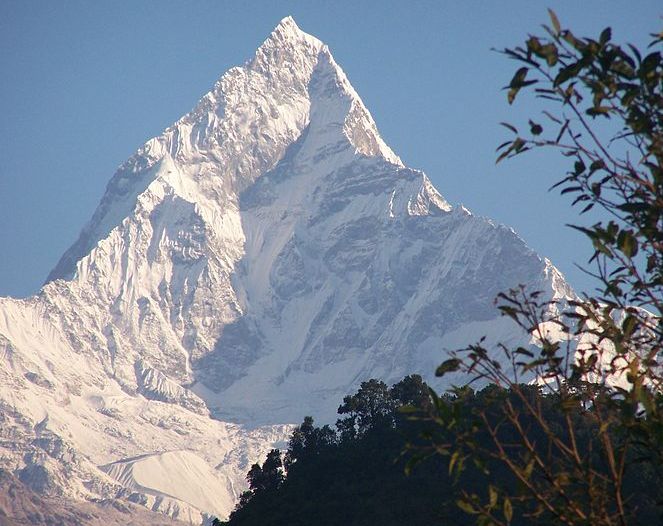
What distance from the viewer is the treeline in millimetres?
84125

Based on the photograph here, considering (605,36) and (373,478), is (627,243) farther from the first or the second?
(373,478)

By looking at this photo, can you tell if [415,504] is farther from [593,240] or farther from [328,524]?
[593,240]

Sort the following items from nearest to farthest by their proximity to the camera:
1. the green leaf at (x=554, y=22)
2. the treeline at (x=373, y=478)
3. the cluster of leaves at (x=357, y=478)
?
1. the green leaf at (x=554, y=22)
2. the treeline at (x=373, y=478)
3. the cluster of leaves at (x=357, y=478)

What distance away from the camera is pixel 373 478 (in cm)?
10019

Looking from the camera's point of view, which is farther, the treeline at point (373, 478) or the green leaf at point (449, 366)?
the treeline at point (373, 478)

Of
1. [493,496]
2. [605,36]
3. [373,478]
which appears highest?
[373,478]

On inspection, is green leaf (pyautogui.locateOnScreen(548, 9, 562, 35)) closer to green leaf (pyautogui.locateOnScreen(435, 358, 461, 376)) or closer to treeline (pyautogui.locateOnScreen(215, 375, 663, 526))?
green leaf (pyautogui.locateOnScreen(435, 358, 461, 376))

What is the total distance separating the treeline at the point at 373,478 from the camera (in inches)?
3312

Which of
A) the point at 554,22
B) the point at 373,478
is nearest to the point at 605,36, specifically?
the point at 554,22

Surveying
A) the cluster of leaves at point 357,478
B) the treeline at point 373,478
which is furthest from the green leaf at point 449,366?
the cluster of leaves at point 357,478

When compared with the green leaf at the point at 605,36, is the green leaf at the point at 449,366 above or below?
below

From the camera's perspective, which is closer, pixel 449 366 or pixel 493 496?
pixel 493 496

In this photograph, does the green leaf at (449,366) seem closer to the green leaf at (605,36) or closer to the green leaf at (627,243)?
the green leaf at (627,243)

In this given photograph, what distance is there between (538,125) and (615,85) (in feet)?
2.93
